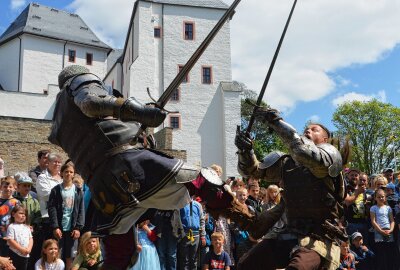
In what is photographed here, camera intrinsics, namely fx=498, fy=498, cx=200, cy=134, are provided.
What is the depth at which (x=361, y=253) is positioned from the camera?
8.27m

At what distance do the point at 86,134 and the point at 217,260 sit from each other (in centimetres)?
459

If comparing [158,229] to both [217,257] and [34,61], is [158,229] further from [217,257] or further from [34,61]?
[34,61]

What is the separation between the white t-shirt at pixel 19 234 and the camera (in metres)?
6.46

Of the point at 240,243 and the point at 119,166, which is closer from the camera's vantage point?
the point at 119,166

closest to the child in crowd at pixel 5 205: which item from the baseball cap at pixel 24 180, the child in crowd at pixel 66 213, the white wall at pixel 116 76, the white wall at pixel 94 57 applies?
the baseball cap at pixel 24 180

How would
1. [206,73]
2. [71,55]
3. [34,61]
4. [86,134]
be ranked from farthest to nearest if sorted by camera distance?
[71,55] < [34,61] < [206,73] < [86,134]

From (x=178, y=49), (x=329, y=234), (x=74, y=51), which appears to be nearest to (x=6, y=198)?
(x=329, y=234)

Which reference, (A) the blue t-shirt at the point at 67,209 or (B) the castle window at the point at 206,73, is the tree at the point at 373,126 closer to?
(B) the castle window at the point at 206,73

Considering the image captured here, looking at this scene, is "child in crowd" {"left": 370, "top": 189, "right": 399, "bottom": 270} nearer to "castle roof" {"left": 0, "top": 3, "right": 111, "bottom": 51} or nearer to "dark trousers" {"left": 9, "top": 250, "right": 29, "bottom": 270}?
"dark trousers" {"left": 9, "top": 250, "right": 29, "bottom": 270}

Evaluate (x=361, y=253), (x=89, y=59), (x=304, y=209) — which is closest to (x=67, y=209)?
(x=304, y=209)

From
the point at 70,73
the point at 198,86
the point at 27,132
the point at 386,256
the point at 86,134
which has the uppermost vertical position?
the point at 198,86

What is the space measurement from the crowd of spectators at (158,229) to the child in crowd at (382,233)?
0.05 ft

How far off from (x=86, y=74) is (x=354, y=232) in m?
6.23

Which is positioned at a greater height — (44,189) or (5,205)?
(44,189)
